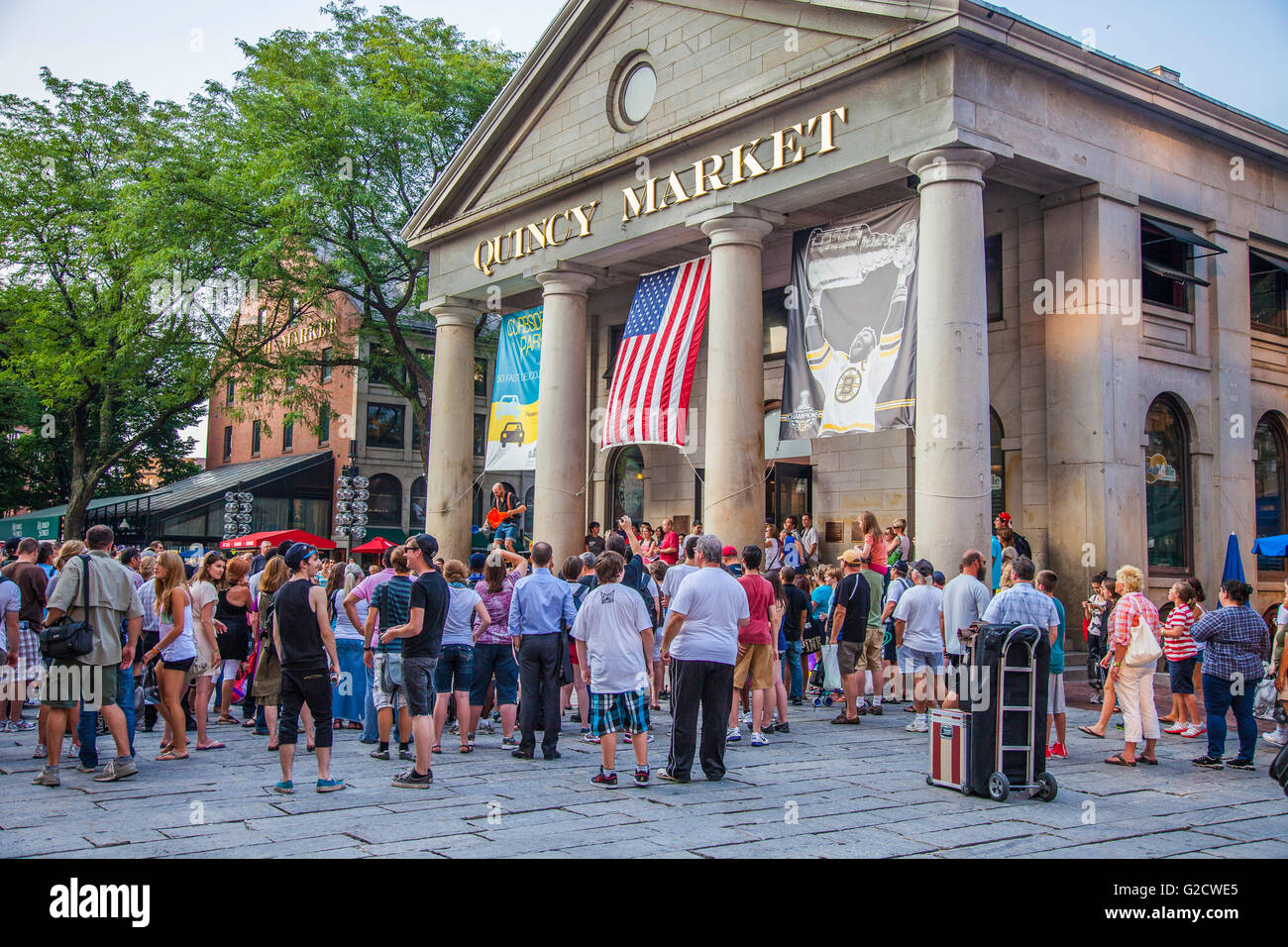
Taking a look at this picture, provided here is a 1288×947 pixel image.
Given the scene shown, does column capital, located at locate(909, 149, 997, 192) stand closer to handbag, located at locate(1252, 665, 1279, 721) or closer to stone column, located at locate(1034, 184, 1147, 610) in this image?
stone column, located at locate(1034, 184, 1147, 610)

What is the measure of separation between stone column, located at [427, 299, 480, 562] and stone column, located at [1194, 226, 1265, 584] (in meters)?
15.0

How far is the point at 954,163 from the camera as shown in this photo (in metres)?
15.5

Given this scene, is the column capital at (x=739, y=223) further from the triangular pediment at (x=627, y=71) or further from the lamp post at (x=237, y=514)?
the lamp post at (x=237, y=514)

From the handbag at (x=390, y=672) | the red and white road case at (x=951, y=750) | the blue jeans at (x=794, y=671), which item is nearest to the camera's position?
the red and white road case at (x=951, y=750)

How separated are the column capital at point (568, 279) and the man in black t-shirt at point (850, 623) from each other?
11529mm

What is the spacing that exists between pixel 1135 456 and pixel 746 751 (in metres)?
9.90

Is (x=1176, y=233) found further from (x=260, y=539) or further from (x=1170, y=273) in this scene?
(x=260, y=539)

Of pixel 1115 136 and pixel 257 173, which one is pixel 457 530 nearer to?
pixel 257 173

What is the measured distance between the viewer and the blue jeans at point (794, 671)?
47.3 ft

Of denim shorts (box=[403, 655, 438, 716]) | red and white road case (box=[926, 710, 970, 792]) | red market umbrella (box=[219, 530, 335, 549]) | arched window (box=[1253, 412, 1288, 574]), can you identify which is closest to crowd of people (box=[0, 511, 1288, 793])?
denim shorts (box=[403, 655, 438, 716])

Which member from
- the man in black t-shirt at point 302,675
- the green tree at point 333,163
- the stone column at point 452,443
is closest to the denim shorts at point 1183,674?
the man in black t-shirt at point 302,675

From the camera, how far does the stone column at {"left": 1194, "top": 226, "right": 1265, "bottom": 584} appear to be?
18.6m

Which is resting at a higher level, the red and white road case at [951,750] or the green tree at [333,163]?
the green tree at [333,163]
